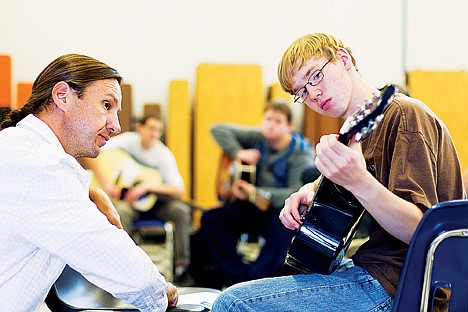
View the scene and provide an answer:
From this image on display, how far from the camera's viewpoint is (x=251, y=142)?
494 centimetres

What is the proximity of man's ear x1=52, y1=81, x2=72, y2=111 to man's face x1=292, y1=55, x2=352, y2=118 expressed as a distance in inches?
23.4

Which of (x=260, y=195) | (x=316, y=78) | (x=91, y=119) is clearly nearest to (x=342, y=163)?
(x=316, y=78)

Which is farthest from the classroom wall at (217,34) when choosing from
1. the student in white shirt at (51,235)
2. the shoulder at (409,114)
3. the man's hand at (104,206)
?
the shoulder at (409,114)

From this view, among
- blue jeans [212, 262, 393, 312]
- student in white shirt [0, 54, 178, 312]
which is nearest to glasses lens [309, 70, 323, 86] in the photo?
blue jeans [212, 262, 393, 312]

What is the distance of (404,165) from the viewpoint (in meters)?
1.52

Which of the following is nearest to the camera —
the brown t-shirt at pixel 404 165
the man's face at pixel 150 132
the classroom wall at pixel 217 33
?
the brown t-shirt at pixel 404 165

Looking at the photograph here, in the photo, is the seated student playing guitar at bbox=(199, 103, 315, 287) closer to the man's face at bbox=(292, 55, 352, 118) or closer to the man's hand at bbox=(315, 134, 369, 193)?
the man's face at bbox=(292, 55, 352, 118)

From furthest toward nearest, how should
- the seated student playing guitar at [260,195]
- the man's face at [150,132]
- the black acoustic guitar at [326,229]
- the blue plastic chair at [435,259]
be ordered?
the man's face at [150,132]
the seated student playing guitar at [260,195]
the black acoustic guitar at [326,229]
the blue plastic chair at [435,259]

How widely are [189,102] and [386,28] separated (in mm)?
2068

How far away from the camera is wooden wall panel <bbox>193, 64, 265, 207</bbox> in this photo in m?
6.38

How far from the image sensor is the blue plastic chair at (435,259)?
1376 millimetres

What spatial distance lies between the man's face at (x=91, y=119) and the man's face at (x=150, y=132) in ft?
11.8

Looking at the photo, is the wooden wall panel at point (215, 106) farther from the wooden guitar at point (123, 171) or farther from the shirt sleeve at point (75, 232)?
the shirt sleeve at point (75, 232)

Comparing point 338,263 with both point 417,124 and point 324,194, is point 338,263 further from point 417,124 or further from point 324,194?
point 417,124
